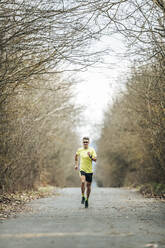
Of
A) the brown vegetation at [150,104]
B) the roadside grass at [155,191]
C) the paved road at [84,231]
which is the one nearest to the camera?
the paved road at [84,231]

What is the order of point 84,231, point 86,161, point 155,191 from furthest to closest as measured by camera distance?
point 155,191 → point 86,161 → point 84,231

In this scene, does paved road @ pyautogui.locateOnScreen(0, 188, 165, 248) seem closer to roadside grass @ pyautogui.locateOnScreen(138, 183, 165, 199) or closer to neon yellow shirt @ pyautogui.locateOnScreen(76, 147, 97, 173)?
neon yellow shirt @ pyautogui.locateOnScreen(76, 147, 97, 173)

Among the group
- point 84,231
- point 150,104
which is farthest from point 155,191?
point 84,231

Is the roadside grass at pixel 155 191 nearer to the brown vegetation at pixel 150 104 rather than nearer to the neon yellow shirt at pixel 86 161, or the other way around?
the brown vegetation at pixel 150 104

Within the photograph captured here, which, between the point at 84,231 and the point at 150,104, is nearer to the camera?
the point at 84,231

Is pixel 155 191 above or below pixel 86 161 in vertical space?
below

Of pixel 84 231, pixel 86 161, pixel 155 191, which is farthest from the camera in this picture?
pixel 155 191

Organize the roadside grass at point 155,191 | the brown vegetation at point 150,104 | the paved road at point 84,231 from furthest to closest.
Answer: the roadside grass at point 155,191
the brown vegetation at point 150,104
the paved road at point 84,231

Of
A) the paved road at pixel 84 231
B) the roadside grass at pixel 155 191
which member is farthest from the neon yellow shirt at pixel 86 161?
the roadside grass at pixel 155 191

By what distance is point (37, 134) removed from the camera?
19.5 meters

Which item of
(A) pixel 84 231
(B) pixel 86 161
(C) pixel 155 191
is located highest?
(B) pixel 86 161

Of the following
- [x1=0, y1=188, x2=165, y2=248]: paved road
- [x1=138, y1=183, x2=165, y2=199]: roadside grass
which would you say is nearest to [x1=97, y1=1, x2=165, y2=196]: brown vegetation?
[x1=138, y1=183, x2=165, y2=199]: roadside grass

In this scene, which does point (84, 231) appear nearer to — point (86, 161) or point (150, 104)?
point (86, 161)

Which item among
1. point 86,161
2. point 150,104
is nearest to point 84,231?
point 86,161
